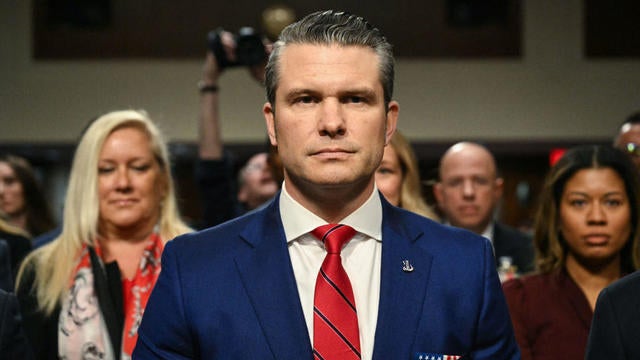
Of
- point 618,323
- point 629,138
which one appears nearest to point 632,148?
point 629,138

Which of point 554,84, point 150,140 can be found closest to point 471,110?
point 554,84

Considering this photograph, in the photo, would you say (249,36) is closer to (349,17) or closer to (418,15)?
(349,17)

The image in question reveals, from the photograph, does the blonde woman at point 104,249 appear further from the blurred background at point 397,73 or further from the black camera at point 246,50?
the blurred background at point 397,73

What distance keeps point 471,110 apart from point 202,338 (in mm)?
6056

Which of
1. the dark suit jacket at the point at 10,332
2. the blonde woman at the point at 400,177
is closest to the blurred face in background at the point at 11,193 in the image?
the blonde woman at the point at 400,177

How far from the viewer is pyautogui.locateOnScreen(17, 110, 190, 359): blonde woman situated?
7.61 feet

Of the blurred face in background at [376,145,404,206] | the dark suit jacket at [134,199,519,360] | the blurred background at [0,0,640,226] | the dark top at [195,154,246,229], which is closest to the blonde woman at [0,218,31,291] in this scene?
the dark top at [195,154,246,229]

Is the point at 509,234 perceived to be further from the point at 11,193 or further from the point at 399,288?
the point at 11,193

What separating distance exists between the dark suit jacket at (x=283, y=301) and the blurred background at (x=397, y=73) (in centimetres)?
571

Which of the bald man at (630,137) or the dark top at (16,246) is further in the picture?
the bald man at (630,137)

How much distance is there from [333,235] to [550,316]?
3.28 ft

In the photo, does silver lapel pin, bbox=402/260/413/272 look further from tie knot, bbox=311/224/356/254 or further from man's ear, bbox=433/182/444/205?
man's ear, bbox=433/182/444/205

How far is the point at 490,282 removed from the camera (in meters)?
1.56

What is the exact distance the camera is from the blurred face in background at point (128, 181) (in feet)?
8.02
